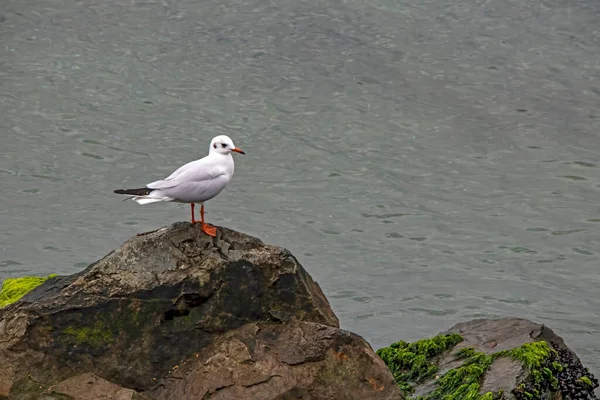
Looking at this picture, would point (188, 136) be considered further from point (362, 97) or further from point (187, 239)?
point (187, 239)

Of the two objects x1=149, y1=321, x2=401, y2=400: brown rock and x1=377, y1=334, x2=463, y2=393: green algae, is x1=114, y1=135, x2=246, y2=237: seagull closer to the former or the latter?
x1=149, y1=321, x2=401, y2=400: brown rock

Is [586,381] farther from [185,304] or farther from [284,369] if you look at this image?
[185,304]

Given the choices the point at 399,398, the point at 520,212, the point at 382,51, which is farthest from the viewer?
the point at 382,51

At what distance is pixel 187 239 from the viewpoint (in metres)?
8.26

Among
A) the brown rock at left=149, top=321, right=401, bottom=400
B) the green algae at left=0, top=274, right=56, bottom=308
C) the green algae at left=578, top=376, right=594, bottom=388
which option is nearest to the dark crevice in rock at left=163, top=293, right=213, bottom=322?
the brown rock at left=149, top=321, right=401, bottom=400

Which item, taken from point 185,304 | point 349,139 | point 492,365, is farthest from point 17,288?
point 349,139

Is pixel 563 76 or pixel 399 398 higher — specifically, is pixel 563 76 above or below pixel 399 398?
above

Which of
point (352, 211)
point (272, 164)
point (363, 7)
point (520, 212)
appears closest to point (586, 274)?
point (520, 212)

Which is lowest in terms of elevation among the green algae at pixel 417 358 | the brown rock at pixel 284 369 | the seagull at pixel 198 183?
the green algae at pixel 417 358

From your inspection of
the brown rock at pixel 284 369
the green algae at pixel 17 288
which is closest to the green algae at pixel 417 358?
the brown rock at pixel 284 369

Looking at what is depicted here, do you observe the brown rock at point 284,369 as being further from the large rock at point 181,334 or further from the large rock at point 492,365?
the large rock at point 492,365

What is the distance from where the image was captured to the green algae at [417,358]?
9.44m

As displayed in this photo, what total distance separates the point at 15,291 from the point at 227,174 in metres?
2.25

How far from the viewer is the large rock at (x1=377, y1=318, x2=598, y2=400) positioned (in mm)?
8773
